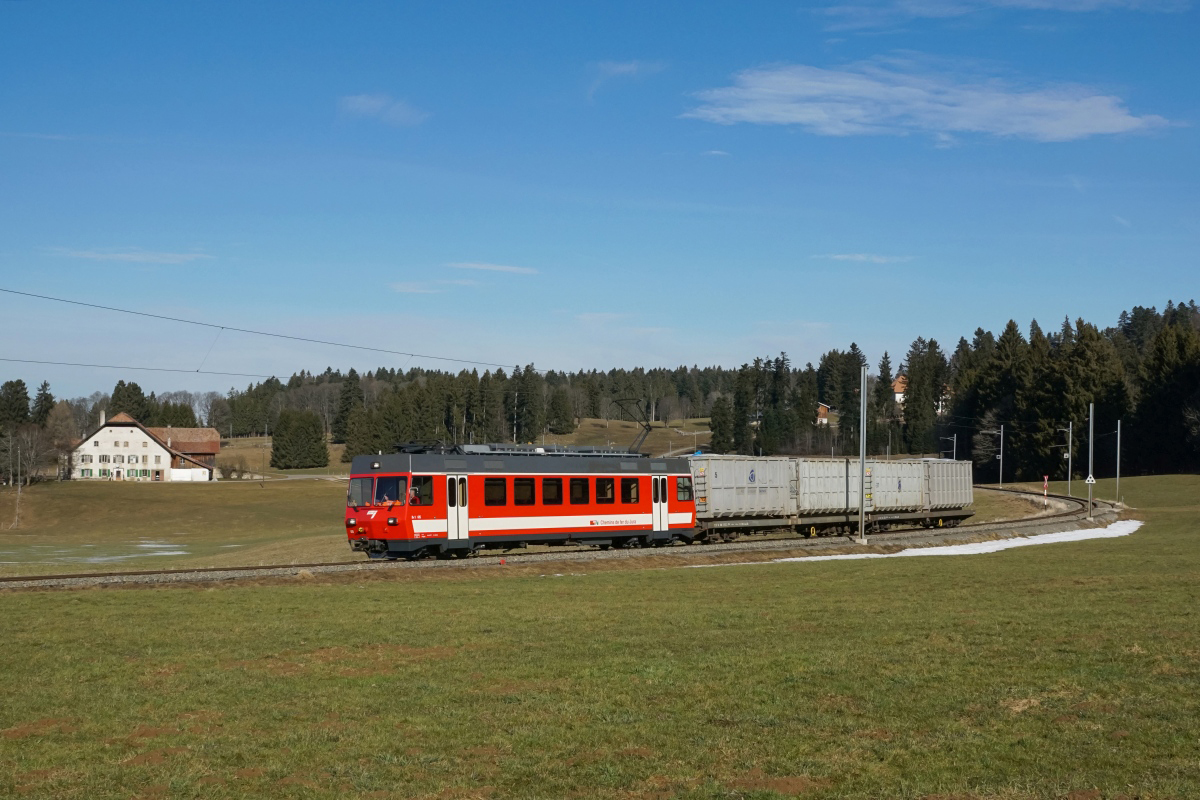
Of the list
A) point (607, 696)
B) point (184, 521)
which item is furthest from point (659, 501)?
point (184, 521)

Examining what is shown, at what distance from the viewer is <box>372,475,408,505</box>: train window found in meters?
33.5

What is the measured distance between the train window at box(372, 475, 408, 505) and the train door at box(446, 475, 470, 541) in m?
1.51

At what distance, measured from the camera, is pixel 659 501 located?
4200cm

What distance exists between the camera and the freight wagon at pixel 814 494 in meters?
45.6

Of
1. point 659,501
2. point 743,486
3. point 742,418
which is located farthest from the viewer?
point 742,418

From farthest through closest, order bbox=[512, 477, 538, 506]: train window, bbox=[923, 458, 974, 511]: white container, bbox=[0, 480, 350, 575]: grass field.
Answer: bbox=[923, 458, 974, 511]: white container, bbox=[0, 480, 350, 575]: grass field, bbox=[512, 477, 538, 506]: train window

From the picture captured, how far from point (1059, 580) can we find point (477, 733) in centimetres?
1922

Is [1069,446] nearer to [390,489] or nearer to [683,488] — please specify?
[683,488]

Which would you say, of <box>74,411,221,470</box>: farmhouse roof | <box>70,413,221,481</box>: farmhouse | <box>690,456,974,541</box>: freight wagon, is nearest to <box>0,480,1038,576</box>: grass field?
<box>690,456,974,541</box>: freight wagon

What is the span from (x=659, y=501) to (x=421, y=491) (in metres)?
11.5

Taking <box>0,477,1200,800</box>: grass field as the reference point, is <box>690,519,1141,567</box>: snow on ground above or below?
below

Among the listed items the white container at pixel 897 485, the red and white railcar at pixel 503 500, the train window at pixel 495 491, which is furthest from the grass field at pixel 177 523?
the white container at pixel 897 485

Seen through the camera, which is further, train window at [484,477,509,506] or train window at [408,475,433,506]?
train window at [484,477,509,506]

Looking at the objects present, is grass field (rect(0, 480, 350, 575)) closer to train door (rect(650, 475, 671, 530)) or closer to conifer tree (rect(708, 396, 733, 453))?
train door (rect(650, 475, 671, 530))
